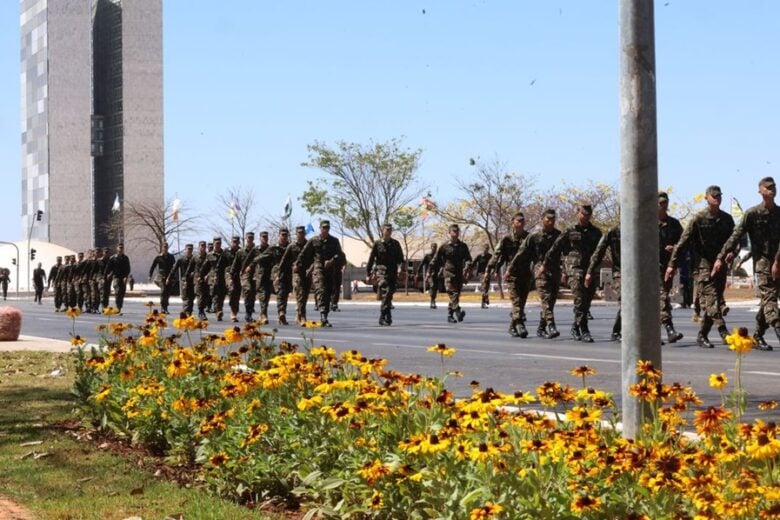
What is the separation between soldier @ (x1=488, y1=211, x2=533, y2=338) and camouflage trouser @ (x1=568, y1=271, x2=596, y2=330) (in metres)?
1.12

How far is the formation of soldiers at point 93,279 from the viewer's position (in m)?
36.8

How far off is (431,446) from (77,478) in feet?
10.6

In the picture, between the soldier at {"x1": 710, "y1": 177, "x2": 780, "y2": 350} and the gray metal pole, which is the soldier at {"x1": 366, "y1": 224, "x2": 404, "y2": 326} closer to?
the soldier at {"x1": 710, "y1": 177, "x2": 780, "y2": 350}

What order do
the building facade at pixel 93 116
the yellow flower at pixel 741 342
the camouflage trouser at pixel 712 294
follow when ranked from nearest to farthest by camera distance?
the yellow flower at pixel 741 342, the camouflage trouser at pixel 712 294, the building facade at pixel 93 116

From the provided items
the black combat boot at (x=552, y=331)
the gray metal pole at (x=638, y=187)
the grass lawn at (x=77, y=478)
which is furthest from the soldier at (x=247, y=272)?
the gray metal pole at (x=638, y=187)

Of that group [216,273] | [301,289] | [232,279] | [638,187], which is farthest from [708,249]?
[216,273]

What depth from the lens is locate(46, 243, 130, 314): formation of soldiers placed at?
121ft

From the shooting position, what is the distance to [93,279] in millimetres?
39938

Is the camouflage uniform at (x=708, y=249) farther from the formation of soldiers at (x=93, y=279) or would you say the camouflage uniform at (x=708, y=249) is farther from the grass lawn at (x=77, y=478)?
the formation of soldiers at (x=93, y=279)

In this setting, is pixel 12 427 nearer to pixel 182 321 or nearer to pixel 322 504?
pixel 182 321

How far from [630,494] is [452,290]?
873 inches

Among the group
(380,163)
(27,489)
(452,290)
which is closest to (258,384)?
(27,489)

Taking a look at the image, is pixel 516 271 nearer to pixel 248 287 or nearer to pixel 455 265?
pixel 455 265

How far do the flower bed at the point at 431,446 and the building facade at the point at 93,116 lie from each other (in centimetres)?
13770
